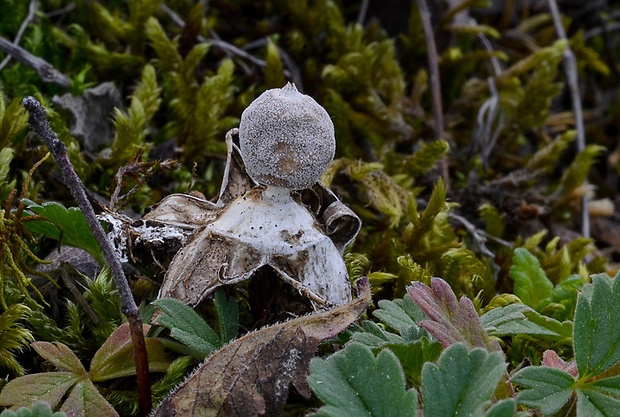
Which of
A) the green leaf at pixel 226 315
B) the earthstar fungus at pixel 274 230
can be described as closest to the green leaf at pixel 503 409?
the earthstar fungus at pixel 274 230

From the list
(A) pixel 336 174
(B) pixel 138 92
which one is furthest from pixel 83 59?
(A) pixel 336 174

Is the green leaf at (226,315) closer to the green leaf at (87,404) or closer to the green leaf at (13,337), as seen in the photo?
the green leaf at (87,404)

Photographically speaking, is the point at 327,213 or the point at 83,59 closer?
the point at 327,213

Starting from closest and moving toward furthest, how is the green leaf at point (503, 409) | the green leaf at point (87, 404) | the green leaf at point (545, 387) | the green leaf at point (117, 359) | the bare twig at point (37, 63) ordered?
the green leaf at point (503, 409)
the green leaf at point (545, 387)
the green leaf at point (87, 404)
the green leaf at point (117, 359)
the bare twig at point (37, 63)

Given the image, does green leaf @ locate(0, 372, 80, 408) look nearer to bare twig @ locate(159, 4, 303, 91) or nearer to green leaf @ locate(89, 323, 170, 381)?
green leaf @ locate(89, 323, 170, 381)

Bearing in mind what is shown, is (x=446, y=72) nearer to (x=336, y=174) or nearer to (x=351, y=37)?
(x=351, y=37)
